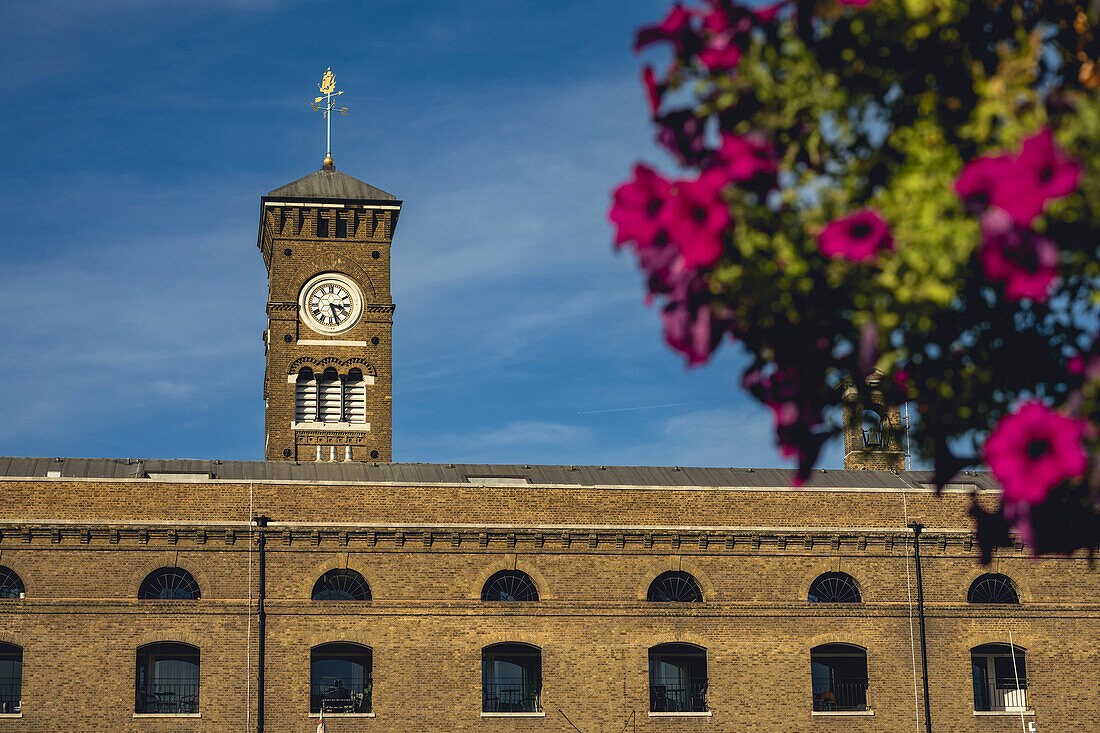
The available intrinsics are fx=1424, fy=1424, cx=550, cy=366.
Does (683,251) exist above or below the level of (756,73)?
below

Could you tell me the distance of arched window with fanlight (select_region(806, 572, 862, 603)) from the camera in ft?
120

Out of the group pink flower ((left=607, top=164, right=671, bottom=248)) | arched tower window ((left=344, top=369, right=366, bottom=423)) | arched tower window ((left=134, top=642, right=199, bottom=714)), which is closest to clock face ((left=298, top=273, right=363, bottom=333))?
arched tower window ((left=344, top=369, right=366, bottom=423))

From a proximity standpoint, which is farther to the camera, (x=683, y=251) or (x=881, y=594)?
(x=881, y=594)

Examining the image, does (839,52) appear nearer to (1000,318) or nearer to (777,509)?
(1000,318)

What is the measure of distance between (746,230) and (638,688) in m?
29.3

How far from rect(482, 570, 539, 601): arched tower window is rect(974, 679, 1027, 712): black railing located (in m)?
11.9

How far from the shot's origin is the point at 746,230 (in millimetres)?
6836

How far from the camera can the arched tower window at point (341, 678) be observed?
33750mm

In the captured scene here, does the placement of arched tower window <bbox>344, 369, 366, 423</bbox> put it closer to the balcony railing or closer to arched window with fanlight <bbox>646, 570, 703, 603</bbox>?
arched window with fanlight <bbox>646, 570, 703, 603</bbox>

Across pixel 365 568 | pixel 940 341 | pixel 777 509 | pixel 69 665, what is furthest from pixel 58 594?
pixel 940 341

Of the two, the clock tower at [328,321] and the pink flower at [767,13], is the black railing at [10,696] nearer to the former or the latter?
the clock tower at [328,321]

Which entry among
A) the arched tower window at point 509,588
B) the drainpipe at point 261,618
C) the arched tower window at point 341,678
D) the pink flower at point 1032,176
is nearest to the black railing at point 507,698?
the arched tower window at point 509,588

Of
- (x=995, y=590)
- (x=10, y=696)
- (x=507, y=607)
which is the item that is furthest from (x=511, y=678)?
(x=995, y=590)

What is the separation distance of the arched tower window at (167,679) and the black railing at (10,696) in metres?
2.65
